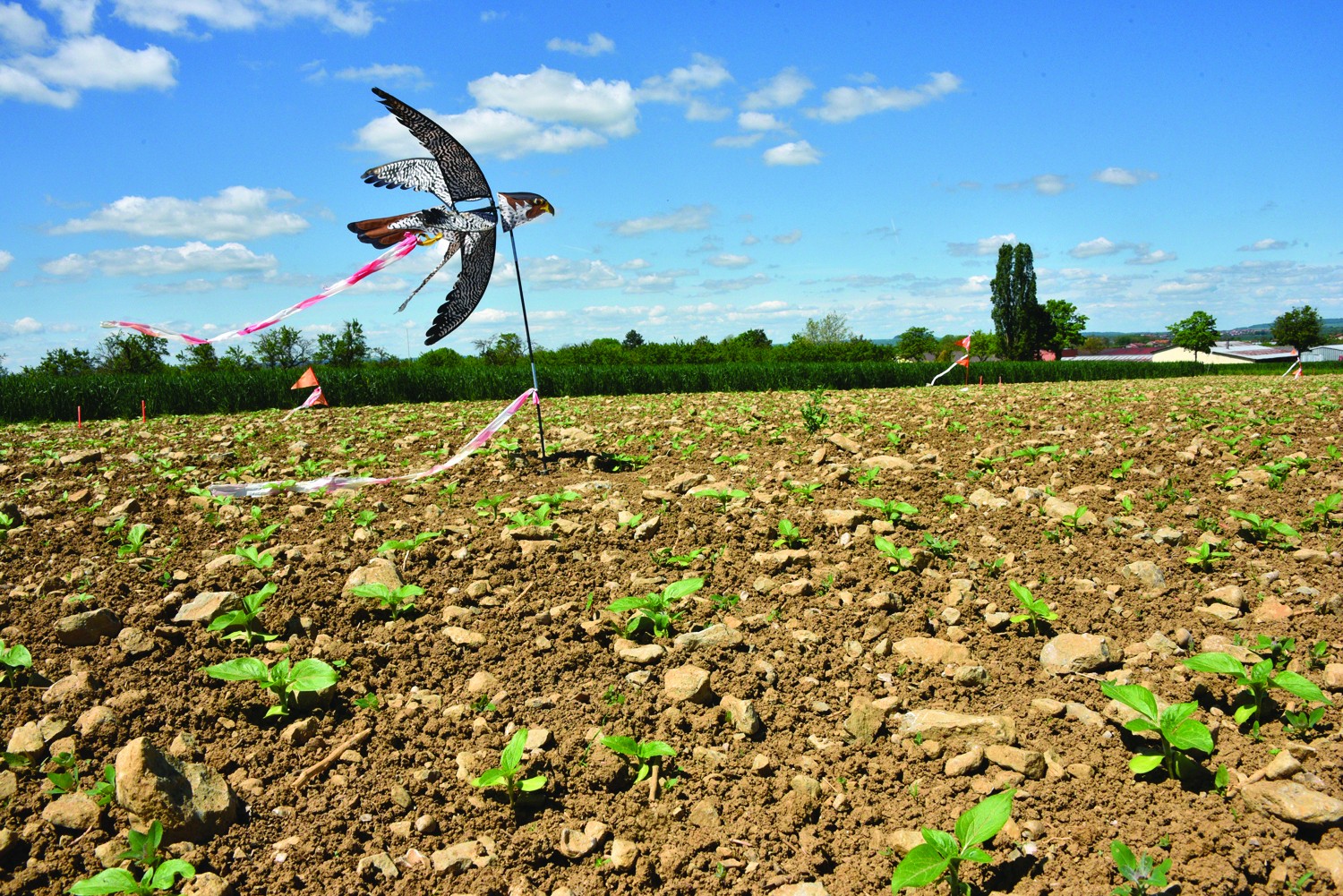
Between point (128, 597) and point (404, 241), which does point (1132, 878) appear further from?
point (404, 241)

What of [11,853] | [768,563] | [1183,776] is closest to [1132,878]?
[1183,776]

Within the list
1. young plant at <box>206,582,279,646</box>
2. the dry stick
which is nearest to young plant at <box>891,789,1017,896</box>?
the dry stick

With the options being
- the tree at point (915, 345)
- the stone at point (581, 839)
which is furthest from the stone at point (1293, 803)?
the tree at point (915, 345)

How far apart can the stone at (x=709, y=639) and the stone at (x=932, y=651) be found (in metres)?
0.55

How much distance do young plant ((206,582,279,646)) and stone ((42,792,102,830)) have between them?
0.75 metres

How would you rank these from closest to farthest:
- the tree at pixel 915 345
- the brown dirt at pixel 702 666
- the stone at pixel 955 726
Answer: the brown dirt at pixel 702 666
the stone at pixel 955 726
the tree at pixel 915 345

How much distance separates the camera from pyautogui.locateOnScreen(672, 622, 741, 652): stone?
8.86 feet

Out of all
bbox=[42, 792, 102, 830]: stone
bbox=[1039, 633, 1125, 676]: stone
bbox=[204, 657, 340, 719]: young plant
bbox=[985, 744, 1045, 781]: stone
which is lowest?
bbox=[985, 744, 1045, 781]: stone

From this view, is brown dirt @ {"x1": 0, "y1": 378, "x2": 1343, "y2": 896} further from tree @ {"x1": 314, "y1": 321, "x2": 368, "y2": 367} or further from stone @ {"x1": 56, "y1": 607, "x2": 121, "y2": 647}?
tree @ {"x1": 314, "y1": 321, "x2": 368, "y2": 367}

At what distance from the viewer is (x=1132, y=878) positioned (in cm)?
164

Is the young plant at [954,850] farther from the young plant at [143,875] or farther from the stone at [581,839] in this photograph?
the young plant at [143,875]

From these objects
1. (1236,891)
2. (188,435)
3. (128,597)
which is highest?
(188,435)

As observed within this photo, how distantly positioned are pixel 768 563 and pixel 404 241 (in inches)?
124

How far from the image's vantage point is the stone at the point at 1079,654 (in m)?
2.53
